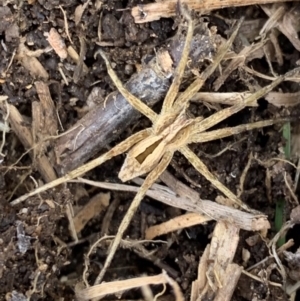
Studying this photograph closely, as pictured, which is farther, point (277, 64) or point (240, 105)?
point (277, 64)

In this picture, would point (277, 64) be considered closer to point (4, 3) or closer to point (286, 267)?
point (286, 267)

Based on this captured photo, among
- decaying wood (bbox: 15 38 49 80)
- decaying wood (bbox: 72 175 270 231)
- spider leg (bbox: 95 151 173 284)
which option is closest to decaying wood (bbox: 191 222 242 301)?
decaying wood (bbox: 72 175 270 231)

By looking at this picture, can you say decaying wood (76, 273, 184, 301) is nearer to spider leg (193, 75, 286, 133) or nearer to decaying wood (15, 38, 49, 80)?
spider leg (193, 75, 286, 133)

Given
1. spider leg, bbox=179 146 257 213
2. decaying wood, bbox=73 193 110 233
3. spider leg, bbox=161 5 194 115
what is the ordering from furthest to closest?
decaying wood, bbox=73 193 110 233, spider leg, bbox=179 146 257 213, spider leg, bbox=161 5 194 115

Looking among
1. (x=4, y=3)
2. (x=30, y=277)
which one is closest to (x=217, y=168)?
(x=30, y=277)

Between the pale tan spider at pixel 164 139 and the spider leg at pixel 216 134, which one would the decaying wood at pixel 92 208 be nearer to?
the pale tan spider at pixel 164 139

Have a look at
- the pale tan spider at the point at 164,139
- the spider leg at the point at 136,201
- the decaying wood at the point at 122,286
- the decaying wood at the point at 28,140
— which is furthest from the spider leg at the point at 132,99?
the decaying wood at the point at 122,286

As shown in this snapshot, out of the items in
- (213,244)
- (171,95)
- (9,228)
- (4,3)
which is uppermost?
(4,3)
